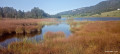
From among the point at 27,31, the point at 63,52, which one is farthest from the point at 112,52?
the point at 27,31

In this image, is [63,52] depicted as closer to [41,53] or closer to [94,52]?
[41,53]

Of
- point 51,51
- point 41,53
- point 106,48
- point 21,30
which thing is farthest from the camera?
point 21,30

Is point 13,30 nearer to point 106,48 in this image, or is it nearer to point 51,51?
point 51,51

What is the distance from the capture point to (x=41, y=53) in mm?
5727

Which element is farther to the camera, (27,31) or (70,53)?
(27,31)

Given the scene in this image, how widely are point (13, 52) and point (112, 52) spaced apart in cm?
629

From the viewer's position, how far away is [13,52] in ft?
20.7

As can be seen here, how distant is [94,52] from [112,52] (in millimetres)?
1099

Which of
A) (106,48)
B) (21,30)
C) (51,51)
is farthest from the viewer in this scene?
(21,30)

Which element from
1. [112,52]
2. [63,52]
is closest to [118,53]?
[112,52]

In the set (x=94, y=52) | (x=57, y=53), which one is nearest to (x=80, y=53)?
(x=94, y=52)

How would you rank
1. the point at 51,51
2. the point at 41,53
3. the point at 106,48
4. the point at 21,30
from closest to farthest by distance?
the point at 41,53 → the point at 51,51 → the point at 106,48 → the point at 21,30

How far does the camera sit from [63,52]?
6.12 metres

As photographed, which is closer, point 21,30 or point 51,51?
point 51,51
